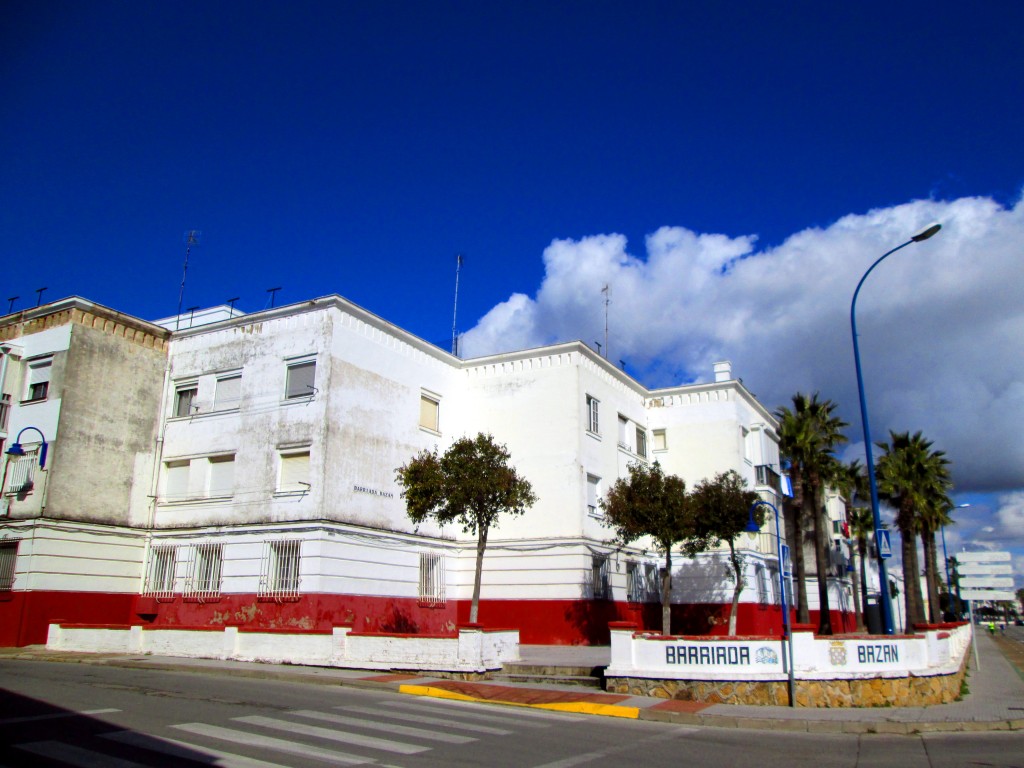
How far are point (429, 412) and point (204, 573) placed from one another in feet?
31.3

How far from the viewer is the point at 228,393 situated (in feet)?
90.6

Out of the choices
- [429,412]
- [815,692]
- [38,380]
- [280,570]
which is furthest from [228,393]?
[815,692]

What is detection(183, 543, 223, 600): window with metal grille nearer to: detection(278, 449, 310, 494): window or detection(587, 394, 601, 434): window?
detection(278, 449, 310, 494): window

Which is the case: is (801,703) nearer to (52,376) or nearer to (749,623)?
(749,623)

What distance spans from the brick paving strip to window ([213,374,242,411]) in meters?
14.2

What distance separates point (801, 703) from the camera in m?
14.7

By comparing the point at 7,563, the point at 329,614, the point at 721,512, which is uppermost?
the point at 721,512

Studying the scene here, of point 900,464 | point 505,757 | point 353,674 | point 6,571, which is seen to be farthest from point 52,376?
point 900,464

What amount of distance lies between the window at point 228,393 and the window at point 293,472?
3137 millimetres

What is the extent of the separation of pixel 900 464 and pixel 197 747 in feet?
148

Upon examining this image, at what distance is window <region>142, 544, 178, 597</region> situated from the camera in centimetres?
2662

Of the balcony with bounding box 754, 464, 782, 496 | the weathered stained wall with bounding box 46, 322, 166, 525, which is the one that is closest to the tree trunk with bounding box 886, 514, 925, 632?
the balcony with bounding box 754, 464, 782, 496

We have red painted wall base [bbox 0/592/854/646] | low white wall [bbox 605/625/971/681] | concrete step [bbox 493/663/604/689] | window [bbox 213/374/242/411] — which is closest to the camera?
low white wall [bbox 605/625/971/681]

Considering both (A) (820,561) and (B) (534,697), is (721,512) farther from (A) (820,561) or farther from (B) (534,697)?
(B) (534,697)
